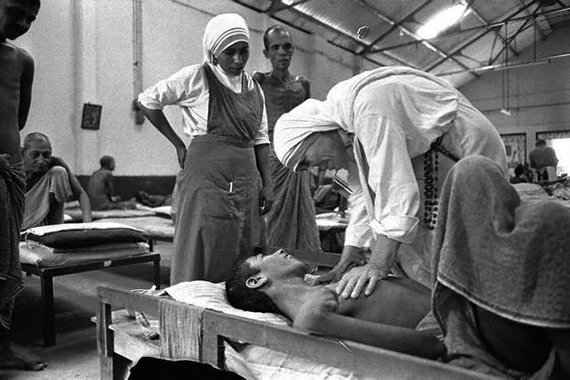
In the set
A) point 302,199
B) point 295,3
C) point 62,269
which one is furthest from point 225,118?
point 295,3

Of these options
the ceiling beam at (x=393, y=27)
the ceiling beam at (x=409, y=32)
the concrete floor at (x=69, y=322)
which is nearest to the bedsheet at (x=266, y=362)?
the concrete floor at (x=69, y=322)

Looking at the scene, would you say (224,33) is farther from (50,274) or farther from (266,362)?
(50,274)

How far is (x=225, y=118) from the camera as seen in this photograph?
97.4 inches

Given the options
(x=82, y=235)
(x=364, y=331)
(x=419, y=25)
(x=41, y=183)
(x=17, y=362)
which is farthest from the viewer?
(x=419, y=25)

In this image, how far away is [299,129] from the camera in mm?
1744

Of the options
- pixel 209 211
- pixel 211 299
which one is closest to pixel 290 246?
pixel 209 211

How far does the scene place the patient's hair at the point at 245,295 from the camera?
66.2 inches

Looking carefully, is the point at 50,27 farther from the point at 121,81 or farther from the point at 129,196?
the point at 129,196

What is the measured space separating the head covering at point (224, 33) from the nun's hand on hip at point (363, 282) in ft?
4.69

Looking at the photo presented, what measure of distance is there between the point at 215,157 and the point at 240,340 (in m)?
1.17

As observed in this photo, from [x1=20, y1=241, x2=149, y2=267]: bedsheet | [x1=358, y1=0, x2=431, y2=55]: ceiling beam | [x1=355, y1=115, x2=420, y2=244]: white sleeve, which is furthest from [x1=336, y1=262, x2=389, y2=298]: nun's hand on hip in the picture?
[x1=358, y1=0, x2=431, y2=55]: ceiling beam

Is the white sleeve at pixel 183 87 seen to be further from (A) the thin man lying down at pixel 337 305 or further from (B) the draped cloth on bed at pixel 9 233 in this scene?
(A) the thin man lying down at pixel 337 305

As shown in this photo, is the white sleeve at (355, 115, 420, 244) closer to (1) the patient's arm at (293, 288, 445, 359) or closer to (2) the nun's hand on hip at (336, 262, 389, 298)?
(2) the nun's hand on hip at (336, 262, 389, 298)

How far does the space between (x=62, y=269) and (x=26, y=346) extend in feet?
1.49
